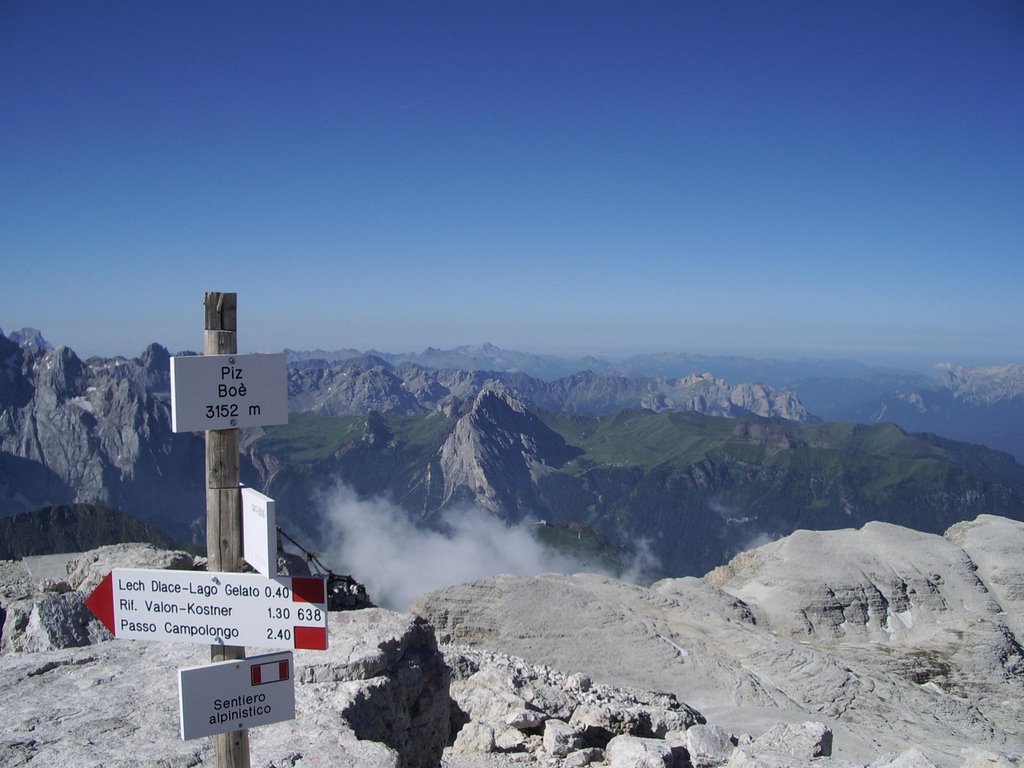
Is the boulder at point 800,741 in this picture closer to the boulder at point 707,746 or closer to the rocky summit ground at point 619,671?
the rocky summit ground at point 619,671

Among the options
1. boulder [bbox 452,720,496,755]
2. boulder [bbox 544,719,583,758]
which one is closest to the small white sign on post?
boulder [bbox 452,720,496,755]

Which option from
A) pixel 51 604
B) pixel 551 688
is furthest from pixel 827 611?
pixel 51 604

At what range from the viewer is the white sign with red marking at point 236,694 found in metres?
7.60

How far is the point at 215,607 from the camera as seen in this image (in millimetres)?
7770

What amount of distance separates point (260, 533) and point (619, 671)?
4427cm

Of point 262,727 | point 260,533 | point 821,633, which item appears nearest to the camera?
point 260,533

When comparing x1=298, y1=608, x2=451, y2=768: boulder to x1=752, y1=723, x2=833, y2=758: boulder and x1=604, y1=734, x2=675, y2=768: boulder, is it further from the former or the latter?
x1=752, y1=723, x2=833, y2=758: boulder

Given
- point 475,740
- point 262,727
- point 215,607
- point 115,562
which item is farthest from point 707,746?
point 115,562

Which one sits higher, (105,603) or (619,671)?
(105,603)

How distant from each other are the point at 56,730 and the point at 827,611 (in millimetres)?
64497

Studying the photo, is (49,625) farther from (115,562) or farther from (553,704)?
(553,704)

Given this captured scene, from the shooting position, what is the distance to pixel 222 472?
783cm

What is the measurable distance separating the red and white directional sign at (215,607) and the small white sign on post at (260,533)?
21cm

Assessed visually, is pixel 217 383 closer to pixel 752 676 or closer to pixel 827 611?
pixel 752 676
